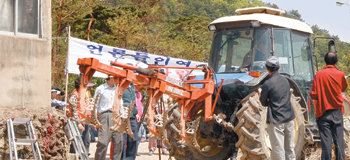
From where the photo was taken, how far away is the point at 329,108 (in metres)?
8.97

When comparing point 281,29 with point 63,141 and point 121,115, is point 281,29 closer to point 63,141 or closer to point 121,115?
point 121,115

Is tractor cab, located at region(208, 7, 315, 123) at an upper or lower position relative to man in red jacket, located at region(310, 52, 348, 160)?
upper

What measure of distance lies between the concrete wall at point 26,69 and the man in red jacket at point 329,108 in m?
4.38

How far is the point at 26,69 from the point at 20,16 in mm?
854

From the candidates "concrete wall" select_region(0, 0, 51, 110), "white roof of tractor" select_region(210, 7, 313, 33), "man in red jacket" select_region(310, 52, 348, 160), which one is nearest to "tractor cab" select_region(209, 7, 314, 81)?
"white roof of tractor" select_region(210, 7, 313, 33)

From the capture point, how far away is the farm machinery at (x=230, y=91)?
8.27 metres

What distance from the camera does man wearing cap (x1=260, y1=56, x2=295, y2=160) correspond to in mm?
8570

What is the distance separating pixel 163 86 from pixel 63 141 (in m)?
2.19

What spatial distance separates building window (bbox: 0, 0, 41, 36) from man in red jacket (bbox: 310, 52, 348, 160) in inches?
183

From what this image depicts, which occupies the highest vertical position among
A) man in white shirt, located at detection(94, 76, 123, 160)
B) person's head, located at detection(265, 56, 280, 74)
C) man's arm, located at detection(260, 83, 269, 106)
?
person's head, located at detection(265, 56, 280, 74)

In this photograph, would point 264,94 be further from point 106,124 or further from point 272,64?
point 106,124

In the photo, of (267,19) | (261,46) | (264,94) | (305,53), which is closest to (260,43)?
(261,46)

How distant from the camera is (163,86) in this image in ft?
27.2

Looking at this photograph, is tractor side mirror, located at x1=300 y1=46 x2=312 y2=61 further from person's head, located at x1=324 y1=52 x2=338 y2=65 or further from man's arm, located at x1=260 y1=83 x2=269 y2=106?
man's arm, located at x1=260 y1=83 x2=269 y2=106
